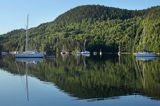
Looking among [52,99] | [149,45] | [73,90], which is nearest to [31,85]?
[73,90]

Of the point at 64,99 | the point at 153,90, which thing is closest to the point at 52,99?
the point at 64,99

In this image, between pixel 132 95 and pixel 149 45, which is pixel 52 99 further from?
pixel 149 45

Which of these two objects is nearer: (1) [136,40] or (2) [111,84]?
(2) [111,84]

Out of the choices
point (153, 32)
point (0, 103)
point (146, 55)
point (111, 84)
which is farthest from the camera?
point (153, 32)

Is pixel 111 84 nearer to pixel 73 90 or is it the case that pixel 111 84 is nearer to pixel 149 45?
pixel 73 90

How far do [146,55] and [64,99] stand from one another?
3989 inches

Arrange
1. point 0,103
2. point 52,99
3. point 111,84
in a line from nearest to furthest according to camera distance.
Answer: point 0,103 < point 52,99 < point 111,84

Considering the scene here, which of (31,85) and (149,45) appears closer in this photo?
(31,85)

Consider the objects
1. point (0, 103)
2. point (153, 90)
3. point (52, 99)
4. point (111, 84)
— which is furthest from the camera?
point (111, 84)

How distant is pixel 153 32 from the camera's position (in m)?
154

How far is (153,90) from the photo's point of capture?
36656 mm

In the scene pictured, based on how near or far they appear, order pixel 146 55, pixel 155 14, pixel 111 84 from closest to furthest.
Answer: pixel 111 84 < pixel 146 55 < pixel 155 14

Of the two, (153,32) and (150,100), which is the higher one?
(153,32)

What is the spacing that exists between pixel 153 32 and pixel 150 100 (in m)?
126
